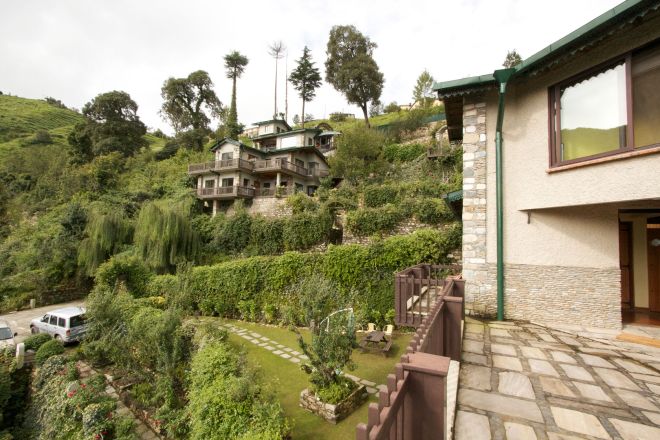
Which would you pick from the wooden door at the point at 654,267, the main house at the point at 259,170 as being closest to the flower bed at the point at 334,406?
the wooden door at the point at 654,267

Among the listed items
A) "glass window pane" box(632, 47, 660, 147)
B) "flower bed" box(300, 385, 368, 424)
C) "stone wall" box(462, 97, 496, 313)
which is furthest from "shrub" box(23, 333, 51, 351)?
"glass window pane" box(632, 47, 660, 147)

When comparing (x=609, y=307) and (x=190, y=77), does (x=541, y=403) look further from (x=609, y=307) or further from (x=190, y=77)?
(x=190, y=77)

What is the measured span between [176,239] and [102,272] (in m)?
4.35

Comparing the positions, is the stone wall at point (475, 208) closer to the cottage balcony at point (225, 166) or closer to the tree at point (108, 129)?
the cottage balcony at point (225, 166)

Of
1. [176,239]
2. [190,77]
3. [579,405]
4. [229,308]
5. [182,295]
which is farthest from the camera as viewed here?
[190,77]

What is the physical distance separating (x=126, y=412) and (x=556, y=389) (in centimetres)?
935

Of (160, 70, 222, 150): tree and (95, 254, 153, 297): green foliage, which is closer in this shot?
(95, 254, 153, 297): green foliage

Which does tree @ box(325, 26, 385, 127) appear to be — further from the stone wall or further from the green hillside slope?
the green hillside slope

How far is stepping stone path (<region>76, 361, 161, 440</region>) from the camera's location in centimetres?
636

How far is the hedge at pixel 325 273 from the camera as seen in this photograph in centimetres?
1097

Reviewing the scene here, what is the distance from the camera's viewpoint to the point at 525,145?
5.61m

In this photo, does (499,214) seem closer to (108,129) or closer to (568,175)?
Answer: (568,175)

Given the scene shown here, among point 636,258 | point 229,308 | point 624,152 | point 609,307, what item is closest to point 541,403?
point 609,307

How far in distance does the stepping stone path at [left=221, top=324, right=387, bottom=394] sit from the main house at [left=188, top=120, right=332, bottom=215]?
13890mm
